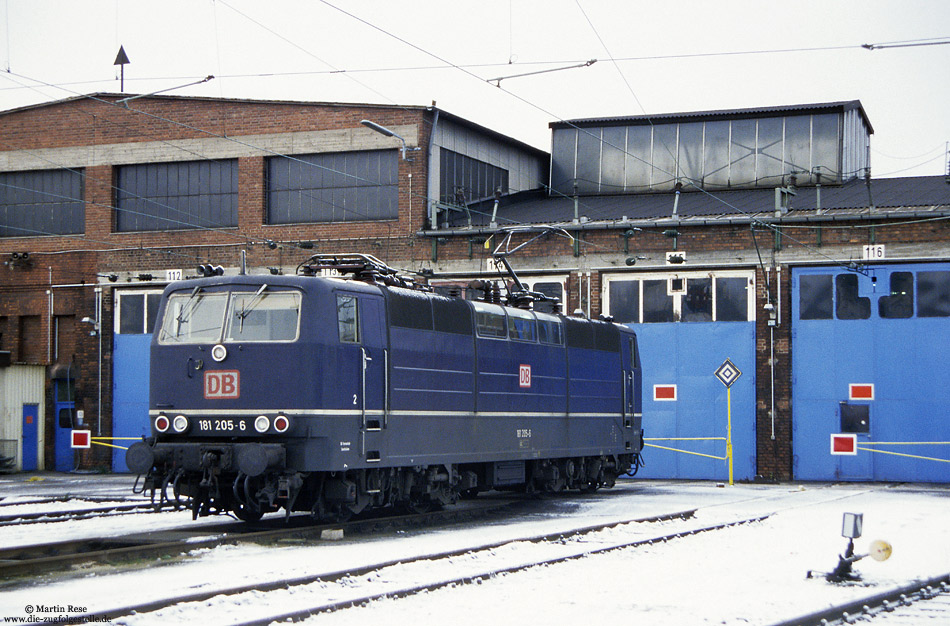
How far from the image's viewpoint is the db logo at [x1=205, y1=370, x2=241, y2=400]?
48.2 ft

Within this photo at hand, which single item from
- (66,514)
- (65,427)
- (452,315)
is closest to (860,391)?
(452,315)

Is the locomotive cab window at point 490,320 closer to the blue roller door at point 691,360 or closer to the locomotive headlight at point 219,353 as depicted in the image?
the locomotive headlight at point 219,353

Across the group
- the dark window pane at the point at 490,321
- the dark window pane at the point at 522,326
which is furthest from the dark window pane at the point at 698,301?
the dark window pane at the point at 490,321

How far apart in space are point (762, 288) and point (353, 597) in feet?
61.4

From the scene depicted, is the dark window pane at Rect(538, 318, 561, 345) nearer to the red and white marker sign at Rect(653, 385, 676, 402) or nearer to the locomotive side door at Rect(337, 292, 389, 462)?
the locomotive side door at Rect(337, 292, 389, 462)

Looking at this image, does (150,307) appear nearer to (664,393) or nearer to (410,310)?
(664,393)

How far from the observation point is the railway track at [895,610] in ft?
31.2

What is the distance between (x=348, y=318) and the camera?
49.8 feet

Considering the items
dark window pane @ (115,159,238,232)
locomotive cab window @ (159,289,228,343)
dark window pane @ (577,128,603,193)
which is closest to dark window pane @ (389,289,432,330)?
locomotive cab window @ (159,289,228,343)

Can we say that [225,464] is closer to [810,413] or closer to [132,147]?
[810,413]

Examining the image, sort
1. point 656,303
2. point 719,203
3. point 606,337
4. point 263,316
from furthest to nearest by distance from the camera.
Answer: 1. point 719,203
2. point 656,303
3. point 606,337
4. point 263,316

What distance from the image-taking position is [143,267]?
3158cm

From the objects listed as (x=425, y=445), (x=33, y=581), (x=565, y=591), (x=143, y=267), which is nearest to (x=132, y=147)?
(x=143, y=267)

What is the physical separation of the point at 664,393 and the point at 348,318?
14.3 metres
